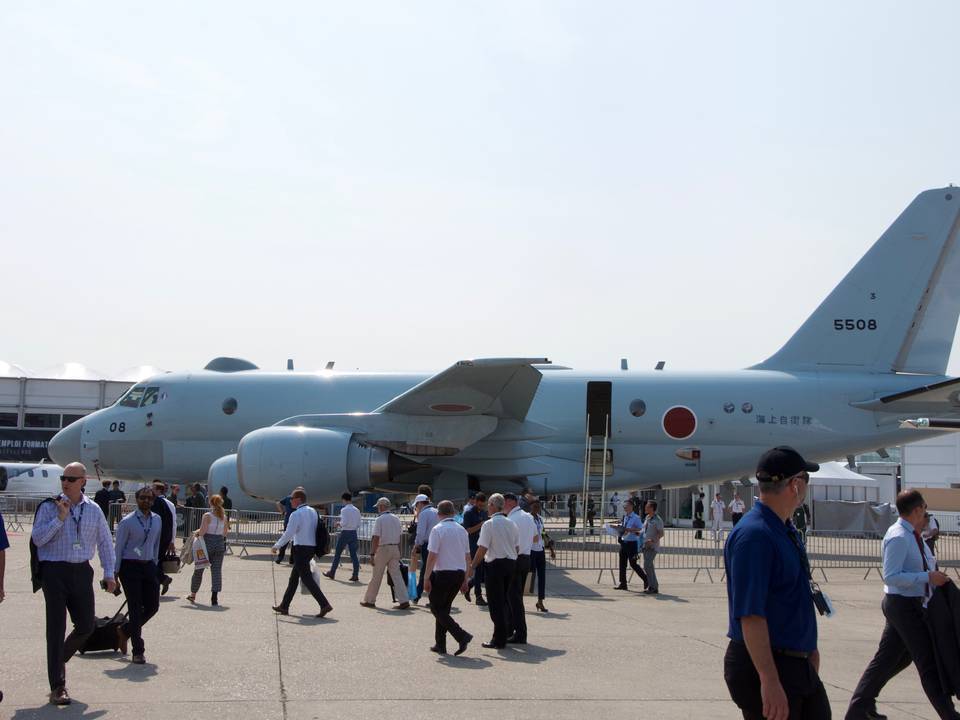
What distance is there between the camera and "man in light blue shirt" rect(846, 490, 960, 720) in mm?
6094

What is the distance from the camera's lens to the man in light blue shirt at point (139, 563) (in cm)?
832

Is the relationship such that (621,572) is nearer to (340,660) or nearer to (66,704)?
(340,660)

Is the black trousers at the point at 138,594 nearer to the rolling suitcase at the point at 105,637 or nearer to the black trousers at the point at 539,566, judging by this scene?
the rolling suitcase at the point at 105,637

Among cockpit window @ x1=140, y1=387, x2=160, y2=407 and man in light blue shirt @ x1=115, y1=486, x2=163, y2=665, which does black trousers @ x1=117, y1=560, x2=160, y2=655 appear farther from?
cockpit window @ x1=140, y1=387, x2=160, y2=407

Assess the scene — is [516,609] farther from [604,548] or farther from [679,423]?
[679,423]

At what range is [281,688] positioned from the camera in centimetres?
724

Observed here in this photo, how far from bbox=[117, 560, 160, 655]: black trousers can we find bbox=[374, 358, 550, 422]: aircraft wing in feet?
34.0

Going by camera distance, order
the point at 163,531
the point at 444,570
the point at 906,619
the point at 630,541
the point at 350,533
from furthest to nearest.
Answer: the point at 350,533 < the point at 630,541 < the point at 444,570 < the point at 163,531 < the point at 906,619

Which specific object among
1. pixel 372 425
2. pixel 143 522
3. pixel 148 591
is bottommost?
pixel 148 591

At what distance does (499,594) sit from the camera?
31.3 feet

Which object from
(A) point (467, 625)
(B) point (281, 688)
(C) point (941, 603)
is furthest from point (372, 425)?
(C) point (941, 603)

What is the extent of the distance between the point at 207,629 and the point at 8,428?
2023 inches

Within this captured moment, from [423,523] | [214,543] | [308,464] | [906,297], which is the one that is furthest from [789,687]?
[906,297]

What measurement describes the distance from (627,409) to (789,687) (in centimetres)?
1801
